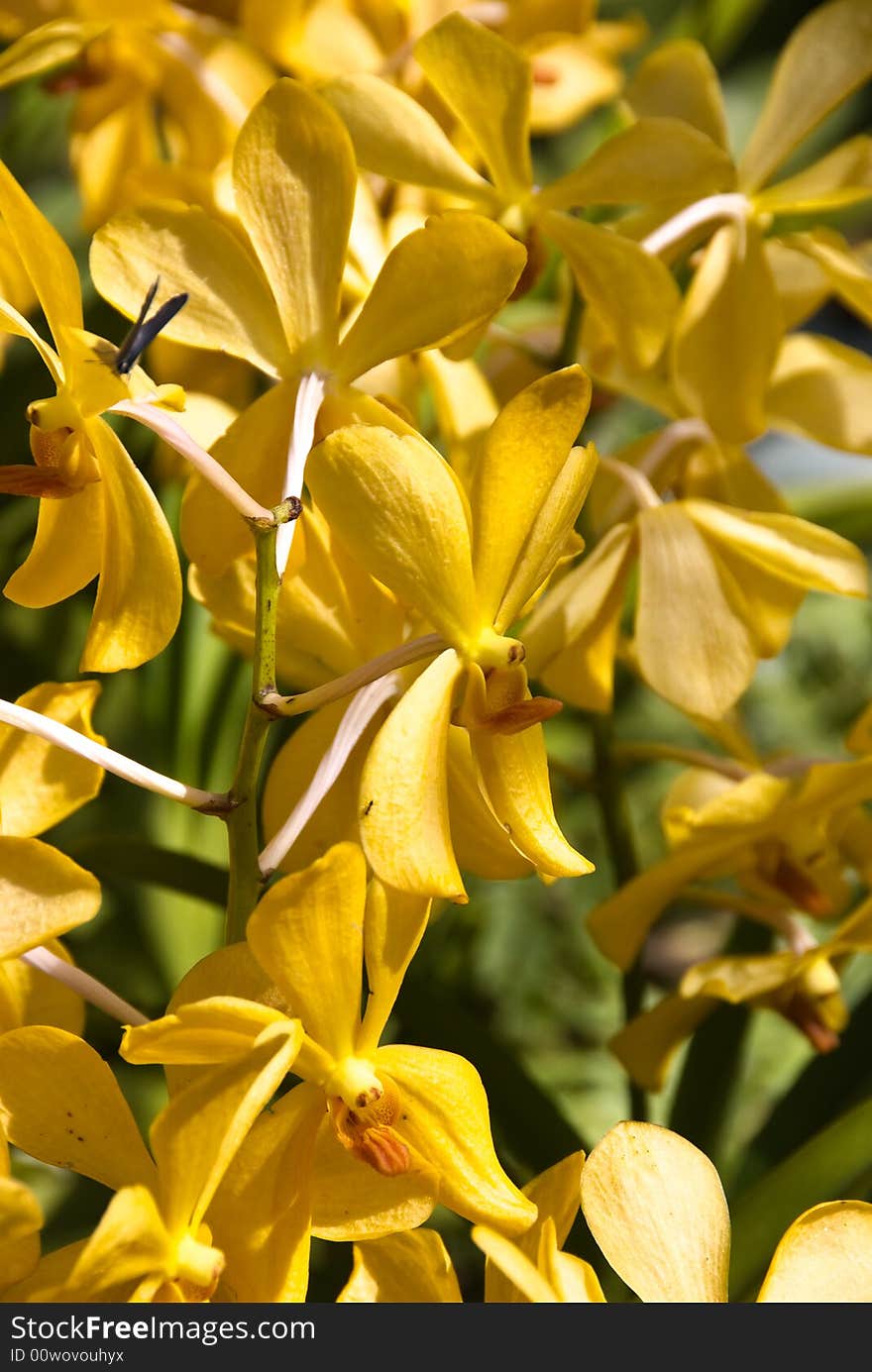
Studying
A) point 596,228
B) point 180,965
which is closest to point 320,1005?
point 596,228

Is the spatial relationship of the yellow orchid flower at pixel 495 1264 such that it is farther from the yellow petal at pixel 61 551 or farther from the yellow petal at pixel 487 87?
the yellow petal at pixel 487 87

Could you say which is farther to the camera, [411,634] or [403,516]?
[411,634]

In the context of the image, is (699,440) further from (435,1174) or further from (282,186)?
(435,1174)

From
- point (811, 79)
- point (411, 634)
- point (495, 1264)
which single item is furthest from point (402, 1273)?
point (811, 79)

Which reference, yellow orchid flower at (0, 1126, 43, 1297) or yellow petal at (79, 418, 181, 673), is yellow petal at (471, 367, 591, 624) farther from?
yellow orchid flower at (0, 1126, 43, 1297)

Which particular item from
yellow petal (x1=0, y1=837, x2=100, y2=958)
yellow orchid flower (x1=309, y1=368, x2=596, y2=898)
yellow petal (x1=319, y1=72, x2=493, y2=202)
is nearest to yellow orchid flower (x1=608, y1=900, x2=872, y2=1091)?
yellow orchid flower (x1=309, y1=368, x2=596, y2=898)

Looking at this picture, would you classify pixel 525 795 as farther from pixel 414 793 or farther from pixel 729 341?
pixel 729 341

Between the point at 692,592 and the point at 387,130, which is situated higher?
the point at 387,130
